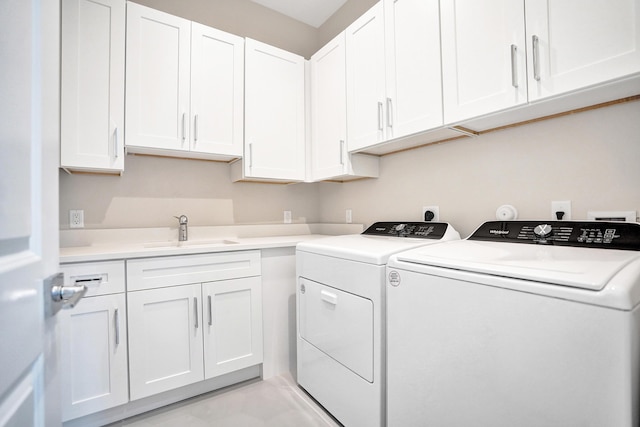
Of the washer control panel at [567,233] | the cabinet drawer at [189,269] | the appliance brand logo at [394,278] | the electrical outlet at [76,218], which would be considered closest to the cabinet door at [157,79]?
the electrical outlet at [76,218]

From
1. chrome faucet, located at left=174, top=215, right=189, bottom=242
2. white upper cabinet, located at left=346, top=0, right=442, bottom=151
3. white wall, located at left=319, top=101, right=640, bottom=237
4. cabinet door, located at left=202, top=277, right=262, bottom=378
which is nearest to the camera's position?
white wall, located at left=319, top=101, right=640, bottom=237

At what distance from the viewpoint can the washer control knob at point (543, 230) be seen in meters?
1.25

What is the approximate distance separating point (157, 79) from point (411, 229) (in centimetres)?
190

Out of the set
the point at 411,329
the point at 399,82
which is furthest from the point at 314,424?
the point at 399,82

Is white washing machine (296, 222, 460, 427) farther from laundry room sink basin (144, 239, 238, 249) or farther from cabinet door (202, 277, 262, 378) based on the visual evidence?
laundry room sink basin (144, 239, 238, 249)

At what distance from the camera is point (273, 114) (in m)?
2.33

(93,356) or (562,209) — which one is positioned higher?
(562,209)

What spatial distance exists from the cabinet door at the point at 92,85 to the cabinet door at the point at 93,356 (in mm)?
822

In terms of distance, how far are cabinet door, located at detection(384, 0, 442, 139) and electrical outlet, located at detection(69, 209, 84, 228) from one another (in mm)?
2049

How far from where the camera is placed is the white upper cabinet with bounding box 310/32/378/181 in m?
2.14

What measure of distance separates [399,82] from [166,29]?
61.0 inches

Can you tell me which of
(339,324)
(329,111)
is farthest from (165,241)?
(329,111)

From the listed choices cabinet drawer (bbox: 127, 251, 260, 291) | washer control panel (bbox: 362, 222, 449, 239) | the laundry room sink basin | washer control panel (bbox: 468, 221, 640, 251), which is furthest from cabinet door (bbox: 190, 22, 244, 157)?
washer control panel (bbox: 468, 221, 640, 251)

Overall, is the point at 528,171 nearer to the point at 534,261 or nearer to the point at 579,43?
the point at 579,43
